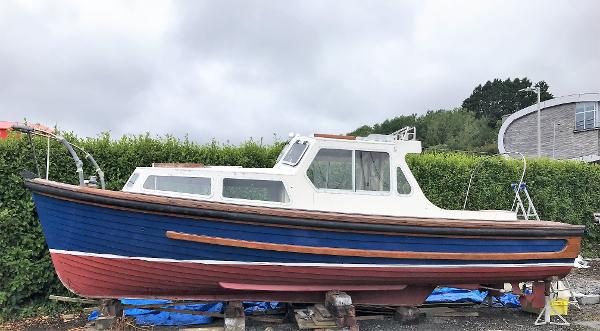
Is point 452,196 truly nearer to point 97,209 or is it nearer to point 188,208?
point 188,208

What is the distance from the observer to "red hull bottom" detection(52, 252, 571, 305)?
5.07 meters

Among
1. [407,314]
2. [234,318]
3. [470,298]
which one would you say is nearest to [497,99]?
[470,298]

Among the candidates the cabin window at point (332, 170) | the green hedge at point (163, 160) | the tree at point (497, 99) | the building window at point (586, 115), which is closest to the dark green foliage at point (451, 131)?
the tree at point (497, 99)

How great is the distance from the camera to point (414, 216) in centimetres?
584

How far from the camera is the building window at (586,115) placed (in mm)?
21047

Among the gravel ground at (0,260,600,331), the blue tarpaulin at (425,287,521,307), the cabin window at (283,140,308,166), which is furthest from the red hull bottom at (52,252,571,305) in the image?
the cabin window at (283,140,308,166)

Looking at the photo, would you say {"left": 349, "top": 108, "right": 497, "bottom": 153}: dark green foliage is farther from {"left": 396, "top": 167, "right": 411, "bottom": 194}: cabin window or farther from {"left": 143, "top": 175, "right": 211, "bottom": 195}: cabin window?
{"left": 143, "top": 175, "right": 211, "bottom": 195}: cabin window

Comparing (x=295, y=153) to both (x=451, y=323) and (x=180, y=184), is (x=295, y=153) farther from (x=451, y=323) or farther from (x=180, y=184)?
(x=451, y=323)

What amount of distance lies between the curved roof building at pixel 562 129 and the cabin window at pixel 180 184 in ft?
62.5

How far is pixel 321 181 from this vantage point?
18.5 ft

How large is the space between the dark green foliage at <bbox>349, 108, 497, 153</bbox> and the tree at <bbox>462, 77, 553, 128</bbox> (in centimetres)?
903

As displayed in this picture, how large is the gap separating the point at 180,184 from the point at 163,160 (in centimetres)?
207

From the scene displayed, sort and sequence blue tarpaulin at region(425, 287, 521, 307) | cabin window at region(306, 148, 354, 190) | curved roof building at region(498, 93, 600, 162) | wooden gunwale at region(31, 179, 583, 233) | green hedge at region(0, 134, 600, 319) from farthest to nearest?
curved roof building at region(498, 93, 600, 162)
blue tarpaulin at region(425, 287, 521, 307)
green hedge at region(0, 134, 600, 319)
cabin window at region(306, 148, 354, 190)
wooden gunwale at region(31, 179, 583, 233)

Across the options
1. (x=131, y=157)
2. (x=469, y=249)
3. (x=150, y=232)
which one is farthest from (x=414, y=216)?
(x=131, y=157)
